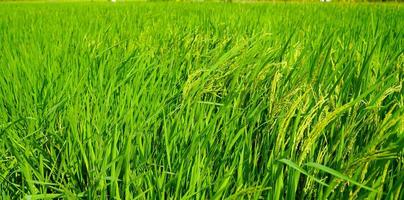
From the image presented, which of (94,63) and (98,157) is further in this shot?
(94,63)

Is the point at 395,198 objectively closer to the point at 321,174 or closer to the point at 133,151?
the point at 321,174

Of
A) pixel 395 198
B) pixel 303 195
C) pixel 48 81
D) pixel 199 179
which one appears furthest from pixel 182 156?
pixel 48 81

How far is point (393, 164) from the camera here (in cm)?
58

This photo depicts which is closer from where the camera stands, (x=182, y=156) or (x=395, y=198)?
(x=395, y=198)

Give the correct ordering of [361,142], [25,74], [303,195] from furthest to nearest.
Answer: [25,74]
[361,142]
[303,195]

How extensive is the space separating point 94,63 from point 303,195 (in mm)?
862

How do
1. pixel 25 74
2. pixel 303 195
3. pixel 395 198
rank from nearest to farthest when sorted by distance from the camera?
pixel 395 198 → pixel 303 195 → pixel 25 74

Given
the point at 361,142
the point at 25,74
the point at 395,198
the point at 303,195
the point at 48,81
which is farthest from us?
the point at 25,74

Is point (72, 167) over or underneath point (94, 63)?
underneath

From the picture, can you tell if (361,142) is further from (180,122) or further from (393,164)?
(180,122)

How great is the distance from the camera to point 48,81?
3.52 feet

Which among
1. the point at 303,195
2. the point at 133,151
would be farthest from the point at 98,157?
the point at 303,195

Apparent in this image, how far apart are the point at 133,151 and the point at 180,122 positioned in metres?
0.12

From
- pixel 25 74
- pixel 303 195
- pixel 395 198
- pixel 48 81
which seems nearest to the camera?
pixel 395 198
